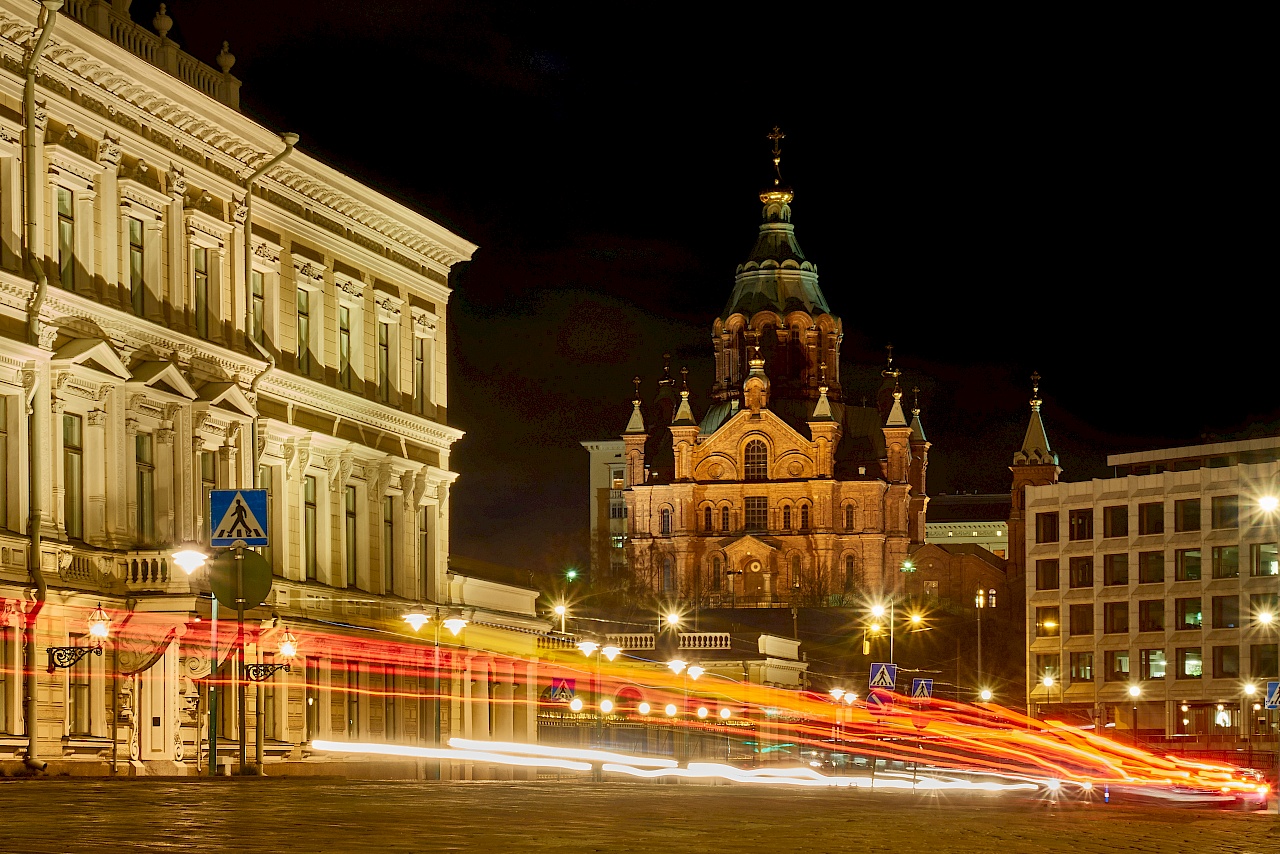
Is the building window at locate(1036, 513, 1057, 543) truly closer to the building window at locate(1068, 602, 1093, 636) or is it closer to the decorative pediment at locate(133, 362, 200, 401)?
the building window at locate(1068, 602, 1093, 636)

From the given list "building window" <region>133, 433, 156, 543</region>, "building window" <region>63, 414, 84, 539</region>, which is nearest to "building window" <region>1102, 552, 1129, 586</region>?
"building window" <region>133, 433, 156, 543</region>

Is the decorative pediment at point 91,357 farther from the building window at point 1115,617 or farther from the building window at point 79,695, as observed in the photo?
the building window at point 1115,617

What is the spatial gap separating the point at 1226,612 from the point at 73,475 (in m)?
83.9

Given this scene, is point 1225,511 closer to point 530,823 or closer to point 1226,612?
point 1226,612

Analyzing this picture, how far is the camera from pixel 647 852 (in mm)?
17734

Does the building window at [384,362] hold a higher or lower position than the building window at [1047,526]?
higher

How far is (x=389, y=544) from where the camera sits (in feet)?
183

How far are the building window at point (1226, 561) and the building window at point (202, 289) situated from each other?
7790cm

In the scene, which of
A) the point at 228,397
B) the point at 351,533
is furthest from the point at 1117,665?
the point at 228,397

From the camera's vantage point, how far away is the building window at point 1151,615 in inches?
4619

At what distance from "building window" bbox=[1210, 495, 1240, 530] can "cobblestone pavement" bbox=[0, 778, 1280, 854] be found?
8388 centimetres

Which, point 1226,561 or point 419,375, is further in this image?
point 1226,561

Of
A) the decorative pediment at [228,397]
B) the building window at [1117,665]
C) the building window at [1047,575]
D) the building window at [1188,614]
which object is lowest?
the building window at [1117,665]

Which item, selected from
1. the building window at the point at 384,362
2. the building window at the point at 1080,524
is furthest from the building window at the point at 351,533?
the building window at the point at 1080,524
